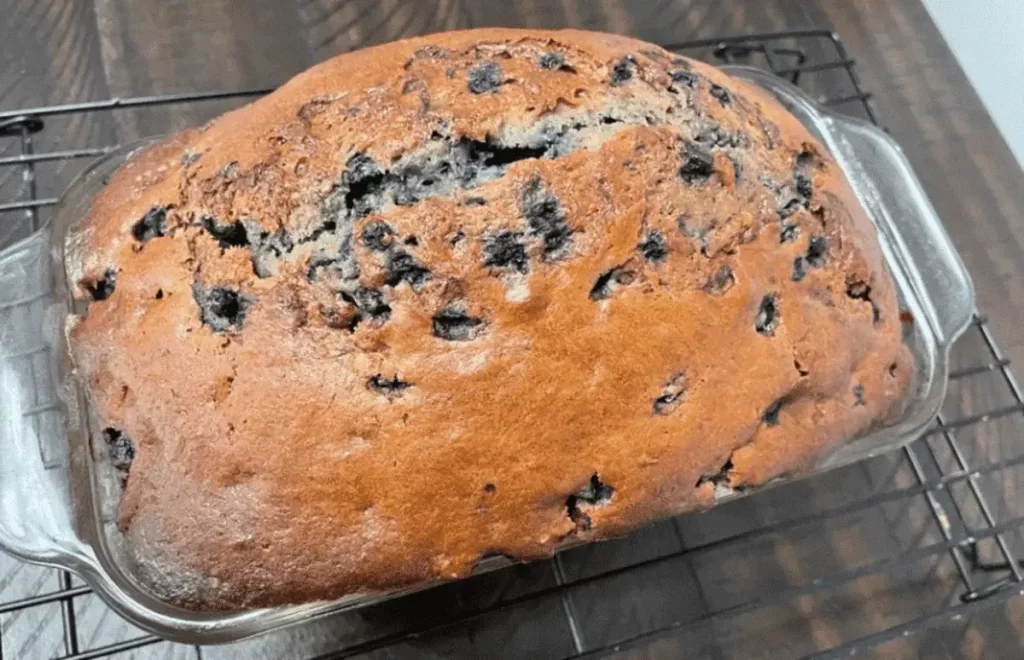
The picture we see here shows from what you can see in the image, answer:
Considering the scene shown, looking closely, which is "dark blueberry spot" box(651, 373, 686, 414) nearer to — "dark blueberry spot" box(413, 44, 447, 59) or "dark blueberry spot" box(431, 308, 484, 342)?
"dark blueberry spot" box(431, 308, 484, 342)

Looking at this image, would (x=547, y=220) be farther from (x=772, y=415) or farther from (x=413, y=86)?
(x=772, y=415)

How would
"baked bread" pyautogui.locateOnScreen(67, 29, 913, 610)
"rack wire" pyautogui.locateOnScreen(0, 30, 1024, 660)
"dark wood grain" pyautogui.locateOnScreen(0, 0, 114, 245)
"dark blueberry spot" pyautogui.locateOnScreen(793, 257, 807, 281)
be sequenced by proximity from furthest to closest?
"dark wood grain" pyautogui.locateOnScreen(0, 0, 114, 245) → "rack wire" pyautogui.locateOnScreen(0, 30, 1024, 660) → "dark blueberry spot" pyautogui.locateOnScreen(793, 257, 807, 281) → "baked bread" pyautogui.locateOnScreen(67, 29, 913, 610)

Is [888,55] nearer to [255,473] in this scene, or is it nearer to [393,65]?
[393,65]

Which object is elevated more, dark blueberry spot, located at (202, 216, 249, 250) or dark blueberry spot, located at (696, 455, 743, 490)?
dark blueberry spot, located at (202, 216, 249, 250)

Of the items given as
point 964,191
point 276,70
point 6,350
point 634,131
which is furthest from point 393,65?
point 964,191

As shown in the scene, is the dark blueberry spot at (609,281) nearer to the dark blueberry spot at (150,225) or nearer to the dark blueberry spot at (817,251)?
the dark blueberry spot at (817,251)

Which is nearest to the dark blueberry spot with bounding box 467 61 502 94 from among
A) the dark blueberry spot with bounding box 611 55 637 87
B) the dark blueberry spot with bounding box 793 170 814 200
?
the dark blueberry spot with bounding box 611 55 637 87
